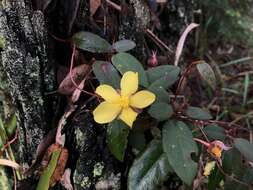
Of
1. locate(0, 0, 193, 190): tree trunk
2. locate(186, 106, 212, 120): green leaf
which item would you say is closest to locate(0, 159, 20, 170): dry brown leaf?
locate(0, 0, 193, 190): tree trunk

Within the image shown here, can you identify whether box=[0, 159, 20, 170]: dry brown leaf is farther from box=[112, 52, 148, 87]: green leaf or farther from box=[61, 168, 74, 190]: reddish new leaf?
box=[112, 52, 148, 87]: green leaf

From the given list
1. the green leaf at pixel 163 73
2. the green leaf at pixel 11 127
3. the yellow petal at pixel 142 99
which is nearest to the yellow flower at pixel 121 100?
the yellow petal at pixel 142 99

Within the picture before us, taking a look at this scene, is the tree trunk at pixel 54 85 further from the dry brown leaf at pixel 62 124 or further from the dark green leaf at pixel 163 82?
the dark green leaf at pixel 163 82

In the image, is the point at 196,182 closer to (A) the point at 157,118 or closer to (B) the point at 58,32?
(A) the point at 157,118

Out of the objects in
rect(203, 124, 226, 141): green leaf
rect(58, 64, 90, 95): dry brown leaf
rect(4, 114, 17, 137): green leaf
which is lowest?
rect(4, 114, 17, 137): green leaf

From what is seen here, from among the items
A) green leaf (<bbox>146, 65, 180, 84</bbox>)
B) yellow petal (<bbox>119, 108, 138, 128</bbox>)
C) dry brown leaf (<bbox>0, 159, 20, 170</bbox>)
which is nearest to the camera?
yellow petal (<bbox>119, 108, 138, 128</bbox>)

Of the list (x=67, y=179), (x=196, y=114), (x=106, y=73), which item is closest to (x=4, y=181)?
(x=67, y=179)
